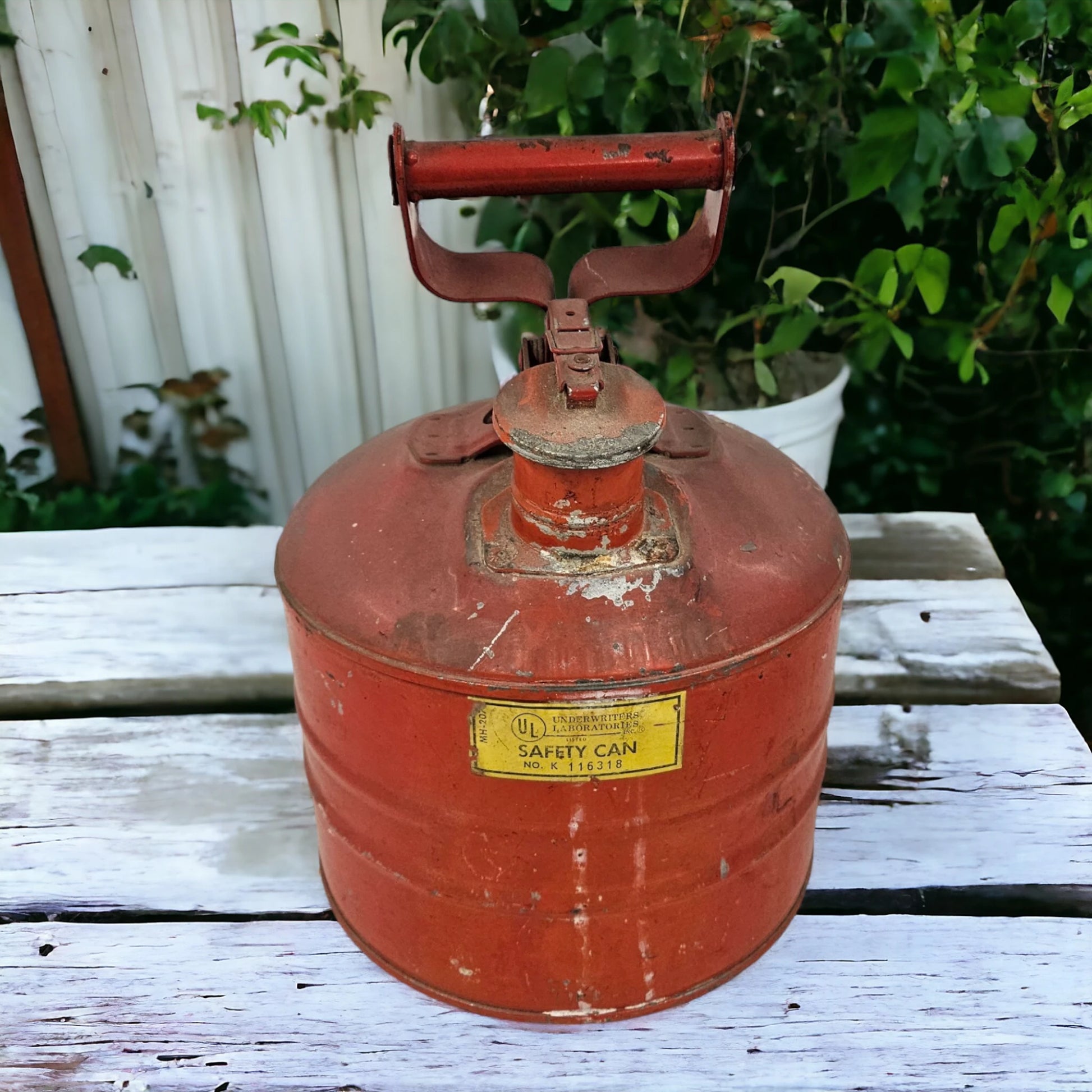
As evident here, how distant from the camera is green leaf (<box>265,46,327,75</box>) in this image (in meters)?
1.85

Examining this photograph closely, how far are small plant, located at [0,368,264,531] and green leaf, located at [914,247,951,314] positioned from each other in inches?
55.1

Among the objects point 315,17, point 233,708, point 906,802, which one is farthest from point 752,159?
point 233,708

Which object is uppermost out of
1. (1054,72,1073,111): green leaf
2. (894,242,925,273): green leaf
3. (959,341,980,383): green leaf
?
(1054,72,1073,111): green leaf

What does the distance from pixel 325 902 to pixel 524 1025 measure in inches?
12.0

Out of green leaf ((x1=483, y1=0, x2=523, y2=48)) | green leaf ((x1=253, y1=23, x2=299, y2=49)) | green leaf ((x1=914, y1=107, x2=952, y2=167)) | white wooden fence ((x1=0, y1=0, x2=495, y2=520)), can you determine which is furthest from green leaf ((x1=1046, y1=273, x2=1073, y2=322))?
green leaf ((x1=253, y1=23, x2=299, y2=49))

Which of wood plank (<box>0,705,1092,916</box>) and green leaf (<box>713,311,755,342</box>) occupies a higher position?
green leaf (<box>713,311,755,342</box>)

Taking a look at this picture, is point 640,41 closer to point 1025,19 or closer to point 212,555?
point 1025,19

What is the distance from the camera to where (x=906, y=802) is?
1.53 meters

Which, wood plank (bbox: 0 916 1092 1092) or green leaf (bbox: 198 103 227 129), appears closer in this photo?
wood plank (bbox: 0 916 1092 1092)

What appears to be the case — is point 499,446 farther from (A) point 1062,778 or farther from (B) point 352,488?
(A) point 1062,778

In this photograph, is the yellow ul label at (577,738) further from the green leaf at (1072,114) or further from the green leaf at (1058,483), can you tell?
the green leaf at (1058,483)

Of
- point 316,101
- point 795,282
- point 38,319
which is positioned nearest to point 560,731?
point 795,282

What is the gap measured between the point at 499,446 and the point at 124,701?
85cm

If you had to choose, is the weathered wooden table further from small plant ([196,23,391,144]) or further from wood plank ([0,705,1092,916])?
small plant ([196,23,391,144])
